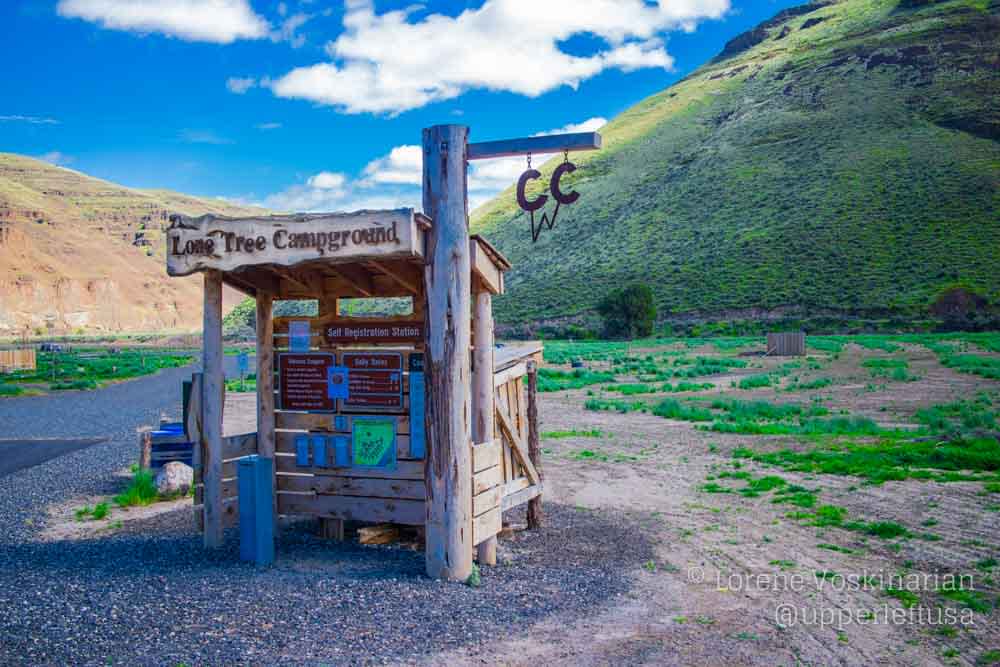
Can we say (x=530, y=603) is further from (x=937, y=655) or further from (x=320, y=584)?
(x=937, y=655)

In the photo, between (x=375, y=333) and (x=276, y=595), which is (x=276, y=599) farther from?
(x=375, y=333)

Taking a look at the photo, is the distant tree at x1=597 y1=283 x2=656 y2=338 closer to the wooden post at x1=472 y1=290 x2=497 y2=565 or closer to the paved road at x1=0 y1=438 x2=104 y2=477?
the paved road at x1=0 y1=438 x2=104 y2=477

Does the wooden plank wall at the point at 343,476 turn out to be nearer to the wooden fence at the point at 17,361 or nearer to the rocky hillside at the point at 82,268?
the wooden fence at the point at 17,361

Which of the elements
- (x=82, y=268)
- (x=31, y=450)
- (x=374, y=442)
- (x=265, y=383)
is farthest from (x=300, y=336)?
(x=82, y=268)

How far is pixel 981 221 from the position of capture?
54.5 m

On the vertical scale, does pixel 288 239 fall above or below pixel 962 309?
above

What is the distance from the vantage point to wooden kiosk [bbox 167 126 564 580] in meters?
6.17

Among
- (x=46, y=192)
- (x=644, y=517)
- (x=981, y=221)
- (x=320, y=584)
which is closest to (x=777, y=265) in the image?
(x=981, y=221)

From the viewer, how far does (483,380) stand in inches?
274

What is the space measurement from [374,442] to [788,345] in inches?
1265

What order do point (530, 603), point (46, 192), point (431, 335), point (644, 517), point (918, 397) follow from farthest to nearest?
1. point (46, 192)
2. point (918, 397)
3. point (644, 517)
4. point (431, 335)
5. point (530, 603)

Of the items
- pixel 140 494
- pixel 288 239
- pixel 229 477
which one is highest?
pixel 288 239

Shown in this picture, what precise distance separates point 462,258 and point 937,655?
417cm

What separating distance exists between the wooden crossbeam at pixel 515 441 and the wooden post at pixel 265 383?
2160mm
